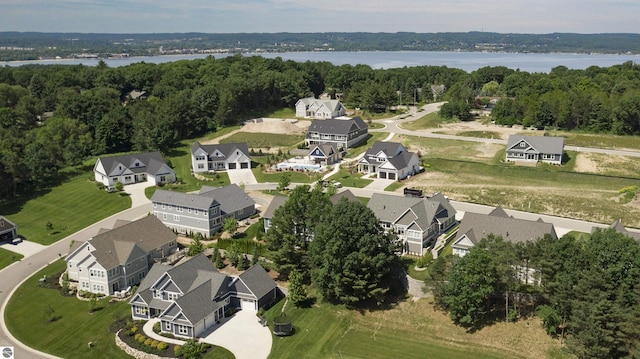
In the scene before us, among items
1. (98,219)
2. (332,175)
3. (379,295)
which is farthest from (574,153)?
(98,219)

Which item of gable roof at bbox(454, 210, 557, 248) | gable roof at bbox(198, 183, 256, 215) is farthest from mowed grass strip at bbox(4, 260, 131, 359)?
→ gable roof at bbox(454, 210, 557, 248)

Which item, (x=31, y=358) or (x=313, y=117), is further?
(x=313, y=117)

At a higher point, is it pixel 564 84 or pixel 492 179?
pixel 564 84

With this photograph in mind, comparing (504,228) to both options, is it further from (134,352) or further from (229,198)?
(134,352)

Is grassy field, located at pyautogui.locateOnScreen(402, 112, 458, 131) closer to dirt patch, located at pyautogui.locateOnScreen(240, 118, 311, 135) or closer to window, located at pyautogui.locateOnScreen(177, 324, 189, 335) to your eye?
dirt patch, located at pyautogui.locateOnScreen(240, 118, 311, 135)

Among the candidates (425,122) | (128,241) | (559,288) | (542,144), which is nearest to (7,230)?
(128,241)

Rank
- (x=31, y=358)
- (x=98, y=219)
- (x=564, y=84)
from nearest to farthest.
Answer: (x=31, y=358)
(x=98, y=219)
(x=564, y=84)

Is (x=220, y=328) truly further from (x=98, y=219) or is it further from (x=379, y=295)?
(x=98, y=219)
